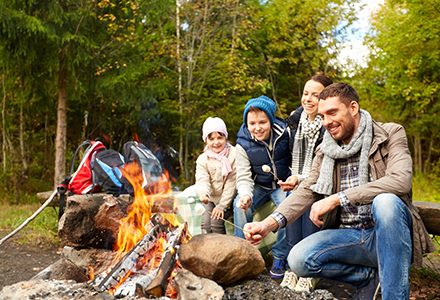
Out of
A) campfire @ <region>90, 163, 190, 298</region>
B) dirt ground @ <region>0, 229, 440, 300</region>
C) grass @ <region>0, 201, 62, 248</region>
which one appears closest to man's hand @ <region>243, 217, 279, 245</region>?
campfire @ <region>90, 163, 190, 298</region>

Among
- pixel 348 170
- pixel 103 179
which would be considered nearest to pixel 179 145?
pixel 103 179

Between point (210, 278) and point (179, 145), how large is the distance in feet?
26.3

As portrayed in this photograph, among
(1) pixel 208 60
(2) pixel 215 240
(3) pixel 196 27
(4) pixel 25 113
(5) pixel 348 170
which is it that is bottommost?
(2) pixel 215 240

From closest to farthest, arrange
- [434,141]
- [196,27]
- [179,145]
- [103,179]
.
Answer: [103,179] → [196,27] → [179,145] → [434,141]

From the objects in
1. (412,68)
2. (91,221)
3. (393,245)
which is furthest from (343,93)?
(412,68)

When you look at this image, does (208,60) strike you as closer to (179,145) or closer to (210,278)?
(179,145)

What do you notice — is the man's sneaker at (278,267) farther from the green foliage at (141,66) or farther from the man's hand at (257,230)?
the green foliage at (141,66)

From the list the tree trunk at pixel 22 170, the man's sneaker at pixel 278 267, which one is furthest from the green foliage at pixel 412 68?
the tree trunk at pixel 22 170

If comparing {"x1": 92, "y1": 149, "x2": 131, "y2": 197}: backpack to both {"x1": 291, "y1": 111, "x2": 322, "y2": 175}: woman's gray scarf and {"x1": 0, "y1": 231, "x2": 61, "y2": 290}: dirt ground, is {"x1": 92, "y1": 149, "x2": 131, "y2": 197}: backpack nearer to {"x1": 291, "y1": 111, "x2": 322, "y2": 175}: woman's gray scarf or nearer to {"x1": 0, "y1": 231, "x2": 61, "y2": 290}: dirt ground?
{"x1": 0, "y1": 231, "x2": 61, "y2": 290}: dirt ground

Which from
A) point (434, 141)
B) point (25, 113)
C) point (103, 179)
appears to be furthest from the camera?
point (434, 141)

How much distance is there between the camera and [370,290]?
8.09ft

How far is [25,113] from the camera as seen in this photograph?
28.6ft

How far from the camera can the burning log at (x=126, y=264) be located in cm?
232

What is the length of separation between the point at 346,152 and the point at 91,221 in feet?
8.02
